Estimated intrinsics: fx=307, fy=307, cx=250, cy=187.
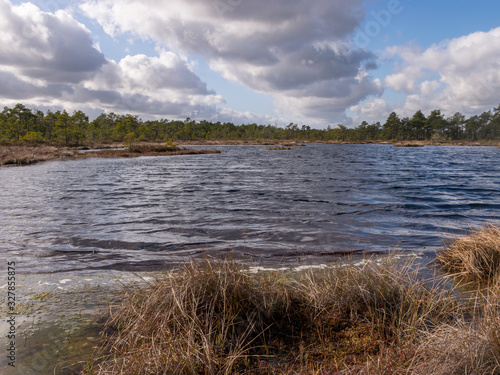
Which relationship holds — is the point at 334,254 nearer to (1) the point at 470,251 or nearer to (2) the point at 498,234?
(1) the point at 470,251

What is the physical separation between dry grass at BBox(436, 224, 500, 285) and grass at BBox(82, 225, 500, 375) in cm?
82

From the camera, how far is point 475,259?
556 cm

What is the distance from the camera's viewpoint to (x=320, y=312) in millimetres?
3891

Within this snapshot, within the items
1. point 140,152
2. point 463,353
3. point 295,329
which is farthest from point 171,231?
point 140,152

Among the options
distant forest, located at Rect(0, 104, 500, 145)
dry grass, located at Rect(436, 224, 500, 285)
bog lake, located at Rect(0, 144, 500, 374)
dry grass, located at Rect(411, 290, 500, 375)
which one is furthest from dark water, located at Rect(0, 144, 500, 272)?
distant forest, located at Rect(0, 104, 500, 145)

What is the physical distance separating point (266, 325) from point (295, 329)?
361 millimetres

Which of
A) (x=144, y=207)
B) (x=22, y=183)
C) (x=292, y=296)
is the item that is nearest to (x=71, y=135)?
(x=22, y=183)

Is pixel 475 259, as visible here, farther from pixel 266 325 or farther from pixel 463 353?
pixel 266 325

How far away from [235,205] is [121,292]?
901 cm

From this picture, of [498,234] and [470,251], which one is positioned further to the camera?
[498,234]

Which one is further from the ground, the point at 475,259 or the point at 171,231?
the point at 475,259

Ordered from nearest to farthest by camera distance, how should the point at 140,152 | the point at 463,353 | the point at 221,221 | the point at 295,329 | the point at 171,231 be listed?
the point at 463,353, the point at 295,329, the point at 171,231, the point at 221,221, the point at 140,152

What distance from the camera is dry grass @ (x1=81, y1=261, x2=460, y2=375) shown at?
3014 millimetres

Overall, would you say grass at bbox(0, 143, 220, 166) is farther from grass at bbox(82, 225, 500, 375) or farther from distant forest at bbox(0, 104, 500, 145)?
distant forest at bbox(0, 104, 500, 145)
